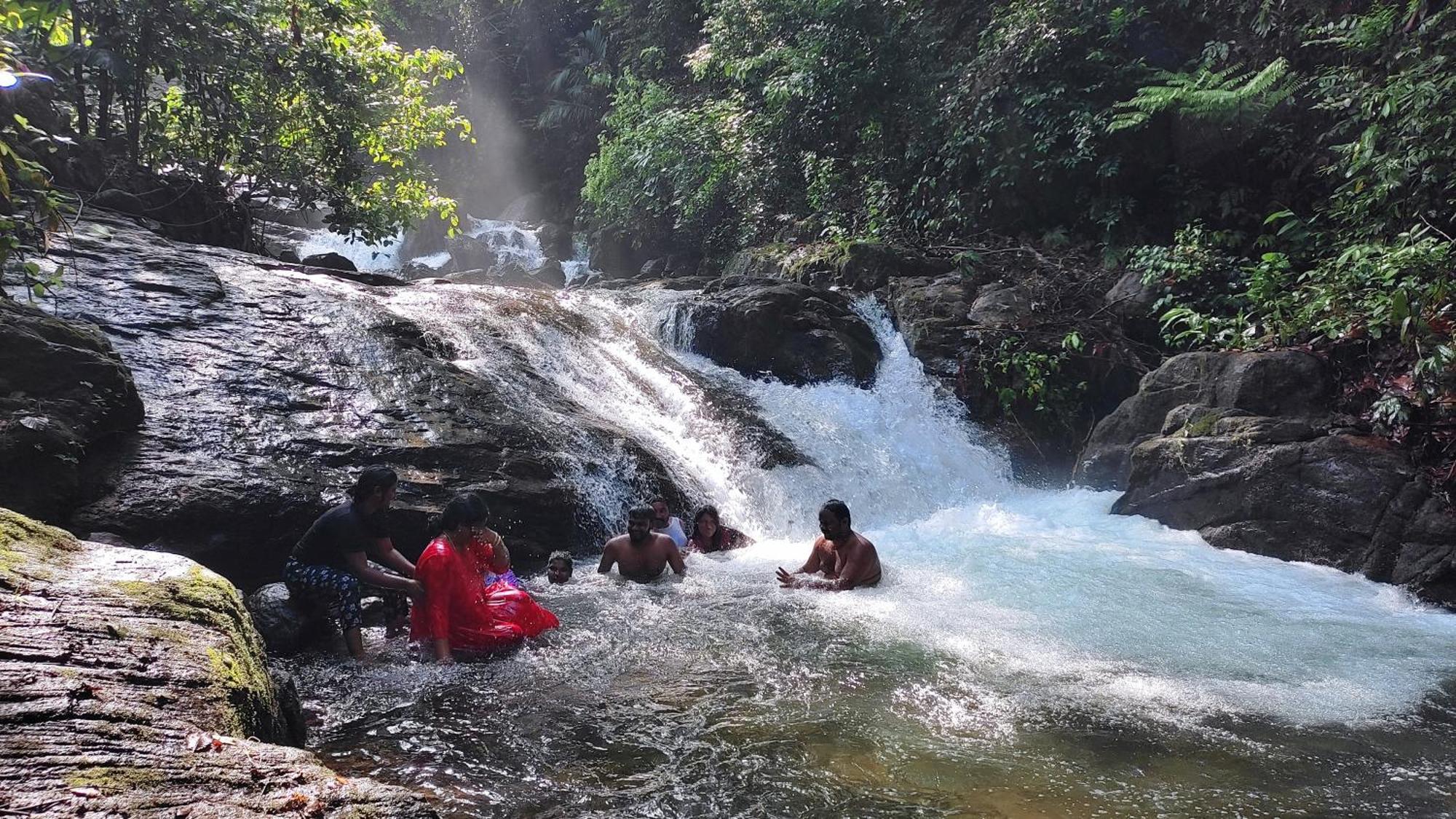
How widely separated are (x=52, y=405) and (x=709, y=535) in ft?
16.6

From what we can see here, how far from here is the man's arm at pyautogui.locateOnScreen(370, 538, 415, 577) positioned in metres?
5.53

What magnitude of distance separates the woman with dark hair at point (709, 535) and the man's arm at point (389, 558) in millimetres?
2820

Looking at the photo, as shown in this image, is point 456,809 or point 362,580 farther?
point 362,580

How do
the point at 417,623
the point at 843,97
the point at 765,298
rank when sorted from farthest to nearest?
the point at 843,97 < the point at 765,298 < the point at 417,623

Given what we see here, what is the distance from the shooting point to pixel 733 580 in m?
6.99

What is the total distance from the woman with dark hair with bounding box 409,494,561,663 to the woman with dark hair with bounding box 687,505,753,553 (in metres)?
2.73

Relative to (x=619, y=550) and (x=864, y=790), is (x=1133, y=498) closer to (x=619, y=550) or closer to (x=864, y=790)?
(x=619, y=550)

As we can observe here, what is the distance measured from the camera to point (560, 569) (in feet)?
22.3

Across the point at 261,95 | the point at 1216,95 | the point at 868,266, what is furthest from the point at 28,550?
the point at 1216,95

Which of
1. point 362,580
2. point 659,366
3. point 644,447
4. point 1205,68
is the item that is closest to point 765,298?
point 659,366

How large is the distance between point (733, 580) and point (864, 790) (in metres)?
3.63

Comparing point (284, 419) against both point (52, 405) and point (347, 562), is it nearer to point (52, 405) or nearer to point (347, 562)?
point (52, 405)

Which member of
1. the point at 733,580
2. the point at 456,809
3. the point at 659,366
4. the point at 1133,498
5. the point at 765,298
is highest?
the point at 765,298

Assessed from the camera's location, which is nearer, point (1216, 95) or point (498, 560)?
point (498, 560)
